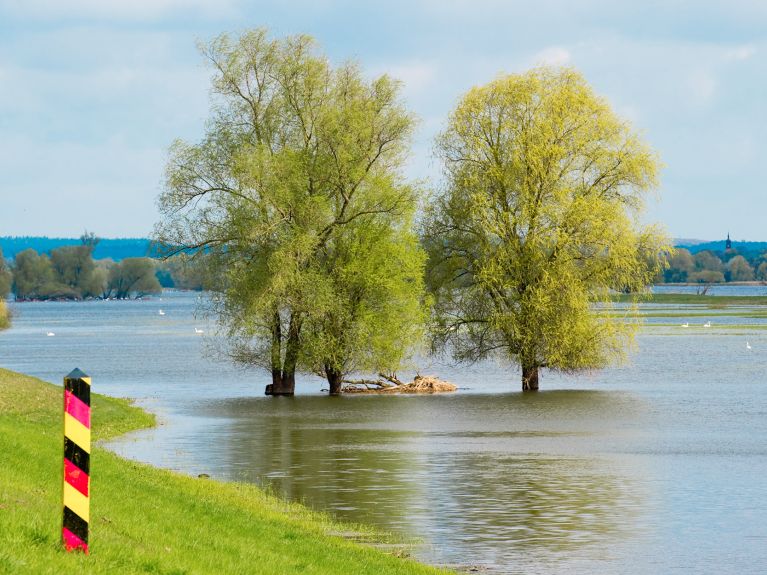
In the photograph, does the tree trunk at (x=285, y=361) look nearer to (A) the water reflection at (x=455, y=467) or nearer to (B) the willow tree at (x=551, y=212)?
(A) the water reflection at (x=455, y=467)


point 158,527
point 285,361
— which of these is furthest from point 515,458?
point 285,361

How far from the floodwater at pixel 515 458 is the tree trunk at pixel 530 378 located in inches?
35.9

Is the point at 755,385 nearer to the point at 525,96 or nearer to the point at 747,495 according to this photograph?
the point at 525,96

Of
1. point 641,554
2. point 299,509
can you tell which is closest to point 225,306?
point 299,509

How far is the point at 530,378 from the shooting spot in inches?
2309

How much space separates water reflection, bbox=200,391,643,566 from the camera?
22.0m

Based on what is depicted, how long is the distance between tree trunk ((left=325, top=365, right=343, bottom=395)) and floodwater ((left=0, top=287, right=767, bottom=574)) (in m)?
1.40

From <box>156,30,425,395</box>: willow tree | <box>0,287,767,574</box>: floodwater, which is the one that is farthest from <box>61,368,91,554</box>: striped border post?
<box>156,30,425,395</box>: willow tree

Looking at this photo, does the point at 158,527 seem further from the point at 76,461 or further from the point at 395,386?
the point at 395,386

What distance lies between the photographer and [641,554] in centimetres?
1975

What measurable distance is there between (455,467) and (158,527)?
617 inches

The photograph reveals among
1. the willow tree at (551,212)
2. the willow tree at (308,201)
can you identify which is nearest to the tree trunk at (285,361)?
the willow tree at (308,201)

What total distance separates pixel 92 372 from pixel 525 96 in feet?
104

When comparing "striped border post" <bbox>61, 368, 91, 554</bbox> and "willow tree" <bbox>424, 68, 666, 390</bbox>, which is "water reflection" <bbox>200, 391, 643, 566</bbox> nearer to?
"willow tree" <bbox>424, 68, 666, 390</bbox>
